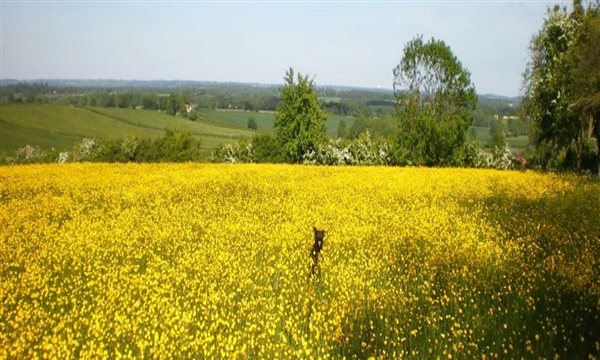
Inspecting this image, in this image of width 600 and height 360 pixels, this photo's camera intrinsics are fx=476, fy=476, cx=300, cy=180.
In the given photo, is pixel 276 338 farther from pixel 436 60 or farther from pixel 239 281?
pixel 436 60

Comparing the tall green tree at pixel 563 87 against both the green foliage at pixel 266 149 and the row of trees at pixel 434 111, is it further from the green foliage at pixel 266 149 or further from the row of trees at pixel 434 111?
the green foliage at pixel 266 149

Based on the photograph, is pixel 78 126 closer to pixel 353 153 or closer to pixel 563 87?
pixel 353 153

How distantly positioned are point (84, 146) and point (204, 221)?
35.3 m

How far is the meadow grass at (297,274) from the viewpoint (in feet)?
23.6

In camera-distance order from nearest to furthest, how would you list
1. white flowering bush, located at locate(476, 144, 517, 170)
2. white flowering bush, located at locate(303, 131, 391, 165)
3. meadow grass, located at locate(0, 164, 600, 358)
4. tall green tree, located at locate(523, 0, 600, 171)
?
meadow grass, located at locate(0, 164, 600, 358) → tall green tree, located at locate(523, 0, 600, 171) → white flowering bush, located at locate(476, 144, 517, 170) → white flowering bush, located at locate(303, 131, 391, 165)

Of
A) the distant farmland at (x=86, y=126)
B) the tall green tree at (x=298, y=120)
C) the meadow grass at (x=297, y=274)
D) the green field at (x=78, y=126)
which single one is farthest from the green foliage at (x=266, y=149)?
the green field at (x=78, y=126)

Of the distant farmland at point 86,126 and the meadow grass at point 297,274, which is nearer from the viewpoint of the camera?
the meadow grass at point 297,274

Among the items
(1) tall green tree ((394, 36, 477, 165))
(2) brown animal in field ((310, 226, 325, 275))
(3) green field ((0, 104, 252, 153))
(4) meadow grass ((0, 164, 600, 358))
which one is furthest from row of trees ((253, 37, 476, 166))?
(3) green field ((0, 104, 252, 153))

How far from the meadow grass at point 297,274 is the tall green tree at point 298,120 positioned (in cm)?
2189

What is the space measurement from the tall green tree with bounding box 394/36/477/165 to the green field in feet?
195

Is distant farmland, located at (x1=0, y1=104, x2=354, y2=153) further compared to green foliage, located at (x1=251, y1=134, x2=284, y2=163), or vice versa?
distant farmland, located at (x1=0, y1=104, x2=354, y2=153)

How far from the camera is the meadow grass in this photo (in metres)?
7.18

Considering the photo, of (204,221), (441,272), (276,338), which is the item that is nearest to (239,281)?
(276,338)

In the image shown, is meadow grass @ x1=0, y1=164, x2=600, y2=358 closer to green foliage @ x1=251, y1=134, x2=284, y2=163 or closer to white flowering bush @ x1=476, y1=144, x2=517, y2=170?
white flowering bush @ x1=476, y1=144, x2=517, y2=170
